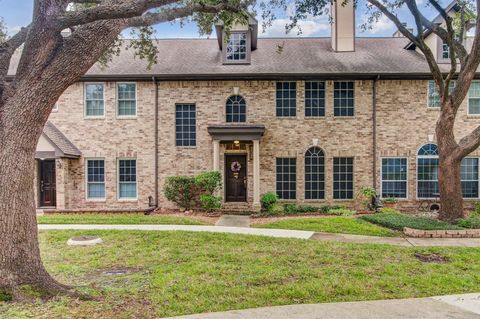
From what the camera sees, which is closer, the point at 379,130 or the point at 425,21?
the point at 425,21

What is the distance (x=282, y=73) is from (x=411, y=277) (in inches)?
434

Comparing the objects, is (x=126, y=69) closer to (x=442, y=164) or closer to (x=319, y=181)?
(x=319, y=181)

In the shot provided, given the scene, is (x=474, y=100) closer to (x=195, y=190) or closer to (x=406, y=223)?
(x=406, y=223)

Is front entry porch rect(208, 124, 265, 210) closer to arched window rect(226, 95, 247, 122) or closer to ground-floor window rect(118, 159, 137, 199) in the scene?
arched window rect(226, 95, 247, 122)

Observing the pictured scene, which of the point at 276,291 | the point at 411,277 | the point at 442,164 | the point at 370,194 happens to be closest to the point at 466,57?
the point at 442,164

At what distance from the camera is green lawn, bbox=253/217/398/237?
10471mm

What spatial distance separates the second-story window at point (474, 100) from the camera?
627 inches

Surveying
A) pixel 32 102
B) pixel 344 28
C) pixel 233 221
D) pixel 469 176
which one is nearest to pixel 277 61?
pixel 344 28

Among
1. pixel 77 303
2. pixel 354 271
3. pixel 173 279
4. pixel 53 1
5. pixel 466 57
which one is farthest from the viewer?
pixel 466 57

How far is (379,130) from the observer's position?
52.0 ft

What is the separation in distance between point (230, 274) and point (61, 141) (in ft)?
38.9

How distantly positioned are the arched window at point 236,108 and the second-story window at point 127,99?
421cm

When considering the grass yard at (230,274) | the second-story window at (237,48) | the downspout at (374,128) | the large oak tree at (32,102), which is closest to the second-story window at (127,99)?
the second-story window at (237,48)

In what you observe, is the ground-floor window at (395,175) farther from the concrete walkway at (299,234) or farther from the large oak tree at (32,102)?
the large oak tree at (32,102)
